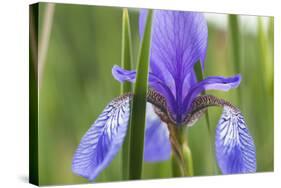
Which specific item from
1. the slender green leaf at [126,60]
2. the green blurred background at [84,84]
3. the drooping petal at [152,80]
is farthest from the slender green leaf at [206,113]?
the slender green leaf at [126,60]

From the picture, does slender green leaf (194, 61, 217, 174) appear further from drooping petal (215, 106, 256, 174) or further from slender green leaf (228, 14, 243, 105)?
slender green leaf (228, 14, 243, 105)

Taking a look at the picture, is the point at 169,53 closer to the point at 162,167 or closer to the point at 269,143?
the point at 162,167

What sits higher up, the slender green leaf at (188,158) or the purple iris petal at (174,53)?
the purple iris petal at (174,53)

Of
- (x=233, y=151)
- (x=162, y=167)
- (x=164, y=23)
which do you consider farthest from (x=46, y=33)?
(x=233, y=151)

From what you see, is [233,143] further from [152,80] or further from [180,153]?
[152,80]

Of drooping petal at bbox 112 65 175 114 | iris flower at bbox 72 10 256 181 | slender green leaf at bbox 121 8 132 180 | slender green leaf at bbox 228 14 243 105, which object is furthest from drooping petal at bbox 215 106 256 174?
slender green leaf at bbox 121 8 132 180

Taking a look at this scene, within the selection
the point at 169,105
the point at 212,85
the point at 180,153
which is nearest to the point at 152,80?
the point at 169,105

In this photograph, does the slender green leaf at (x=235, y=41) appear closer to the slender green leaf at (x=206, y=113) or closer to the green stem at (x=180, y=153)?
the slender green leaf at (x=206, y=113)
